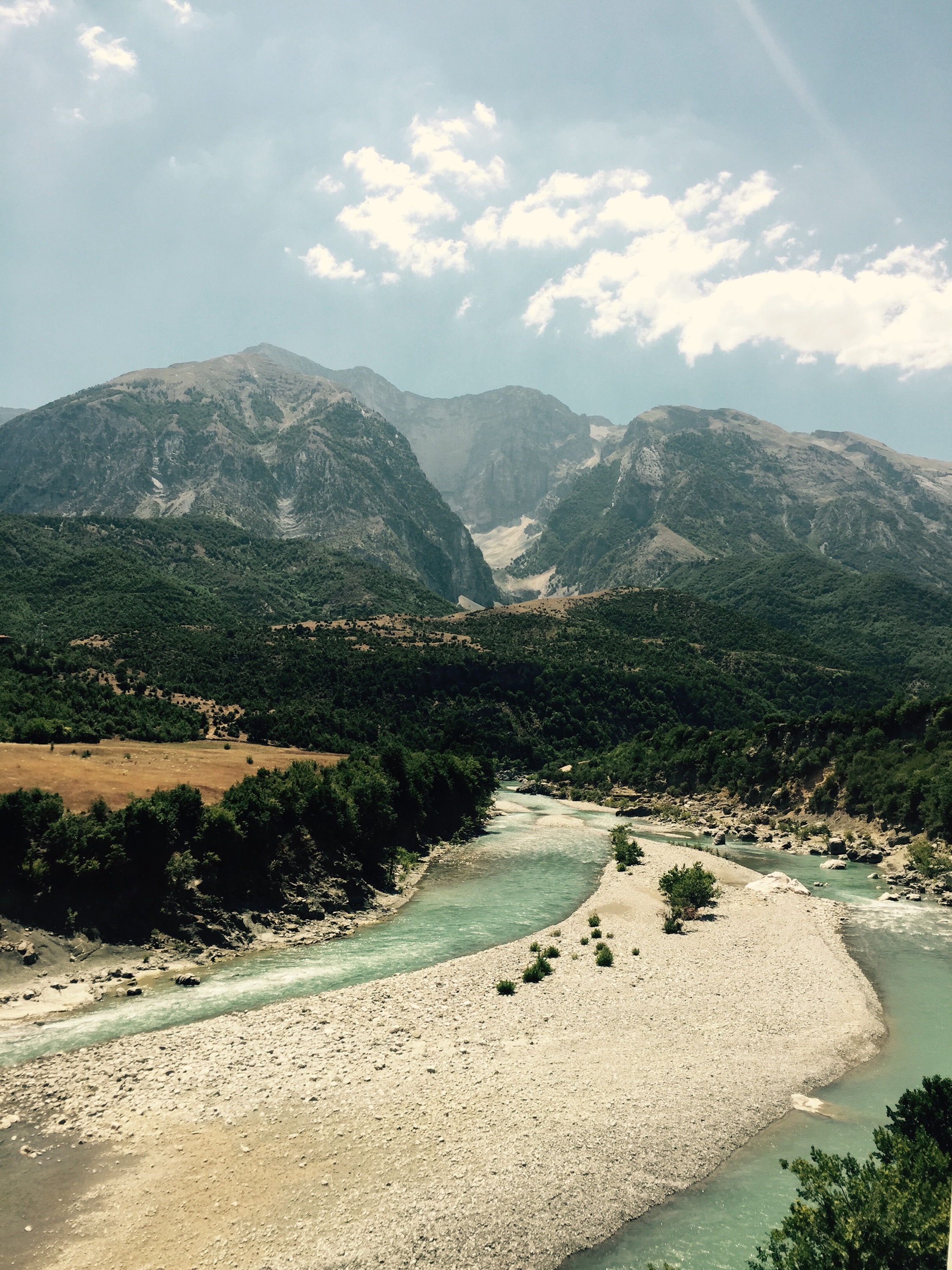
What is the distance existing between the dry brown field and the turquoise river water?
14409 millimetres

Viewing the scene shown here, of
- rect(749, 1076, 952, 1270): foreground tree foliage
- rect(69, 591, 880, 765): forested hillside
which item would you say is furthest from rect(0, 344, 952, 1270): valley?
rect(69, 591, 880, 765): forested hillside

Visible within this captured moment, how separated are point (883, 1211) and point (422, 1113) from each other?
13.1 metres

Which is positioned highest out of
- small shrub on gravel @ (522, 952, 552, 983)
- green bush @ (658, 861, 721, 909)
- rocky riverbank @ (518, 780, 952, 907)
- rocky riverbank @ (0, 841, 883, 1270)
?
rocky riverbank @ (0, 841, 883, 1270)

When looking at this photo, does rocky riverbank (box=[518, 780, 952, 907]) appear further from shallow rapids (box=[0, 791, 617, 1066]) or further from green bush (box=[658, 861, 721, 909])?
shallow rapids (box=[0, 791, 617, 1066])

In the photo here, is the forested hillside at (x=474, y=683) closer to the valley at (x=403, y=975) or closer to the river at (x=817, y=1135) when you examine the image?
the valley at (x=403, y=975)

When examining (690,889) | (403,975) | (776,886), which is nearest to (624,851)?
(776,886)

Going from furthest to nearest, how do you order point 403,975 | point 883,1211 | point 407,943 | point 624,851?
point 624,851 → point 407,943 → point 403,975 → point 883,1211

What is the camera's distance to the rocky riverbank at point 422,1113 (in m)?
16.0

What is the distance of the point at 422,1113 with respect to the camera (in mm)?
20766

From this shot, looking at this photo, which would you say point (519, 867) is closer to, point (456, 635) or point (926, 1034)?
point (926, 1034)

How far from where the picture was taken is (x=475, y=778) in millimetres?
84062

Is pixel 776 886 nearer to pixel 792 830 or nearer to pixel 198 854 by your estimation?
pixel 792 830

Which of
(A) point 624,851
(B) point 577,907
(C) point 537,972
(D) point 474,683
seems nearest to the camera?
(C) point 537,972

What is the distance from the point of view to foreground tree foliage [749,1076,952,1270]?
38.2 feet
